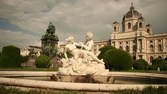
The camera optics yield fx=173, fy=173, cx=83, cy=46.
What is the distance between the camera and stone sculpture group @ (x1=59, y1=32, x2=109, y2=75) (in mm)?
9703

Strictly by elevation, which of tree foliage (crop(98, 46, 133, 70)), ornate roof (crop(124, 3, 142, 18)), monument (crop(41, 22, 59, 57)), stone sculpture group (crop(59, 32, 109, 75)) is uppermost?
ornate roof (crop(124, 3, 142, 18))

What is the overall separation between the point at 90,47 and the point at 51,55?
1567 inches

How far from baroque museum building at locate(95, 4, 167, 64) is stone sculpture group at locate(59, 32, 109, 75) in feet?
231

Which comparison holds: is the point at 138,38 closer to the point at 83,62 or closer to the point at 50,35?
the point at 50,35

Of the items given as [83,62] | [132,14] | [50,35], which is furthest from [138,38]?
[83,62]

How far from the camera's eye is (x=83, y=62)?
10.1 meters

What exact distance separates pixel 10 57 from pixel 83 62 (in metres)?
25.4

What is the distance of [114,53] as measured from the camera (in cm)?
3133

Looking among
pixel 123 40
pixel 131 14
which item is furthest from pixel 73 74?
pixel 131 14

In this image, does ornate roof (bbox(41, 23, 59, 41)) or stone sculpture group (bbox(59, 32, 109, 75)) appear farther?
ornate roof (bbox(41, 23, 59, 41))

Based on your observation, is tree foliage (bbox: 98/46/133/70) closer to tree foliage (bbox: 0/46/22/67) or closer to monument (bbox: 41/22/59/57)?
tree foliage (bbox: 0/46/22/67)

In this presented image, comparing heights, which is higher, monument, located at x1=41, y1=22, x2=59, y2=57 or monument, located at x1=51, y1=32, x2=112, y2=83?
monument, located at x1=41, y1=22, x2=59, y2=57

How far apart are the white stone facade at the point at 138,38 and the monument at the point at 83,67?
7061 cm

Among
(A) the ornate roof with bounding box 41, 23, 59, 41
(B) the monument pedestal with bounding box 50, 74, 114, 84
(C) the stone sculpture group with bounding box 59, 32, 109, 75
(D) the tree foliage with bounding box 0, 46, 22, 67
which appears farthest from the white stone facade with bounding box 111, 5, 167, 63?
(B) the monument pedestal with bounding box 50, 74, 114, 84
